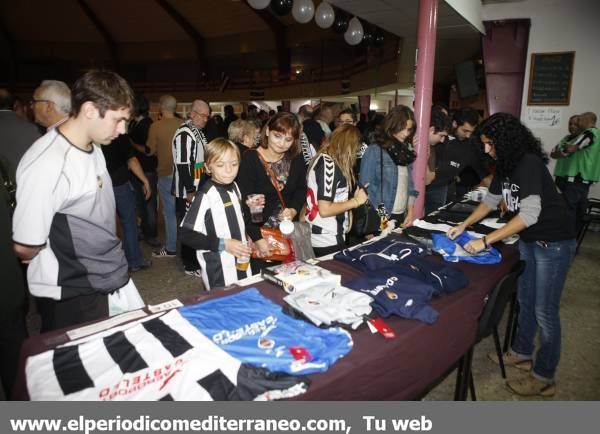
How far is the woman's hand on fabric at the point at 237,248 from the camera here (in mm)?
2055

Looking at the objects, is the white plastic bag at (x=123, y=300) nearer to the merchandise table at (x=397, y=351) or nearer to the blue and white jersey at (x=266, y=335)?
the merchandise table at (x=397, y=351)

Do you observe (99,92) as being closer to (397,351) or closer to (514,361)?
(397,351)

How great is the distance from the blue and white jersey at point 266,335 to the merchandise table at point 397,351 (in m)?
0.06

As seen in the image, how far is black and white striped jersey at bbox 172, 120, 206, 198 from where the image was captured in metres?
3.92

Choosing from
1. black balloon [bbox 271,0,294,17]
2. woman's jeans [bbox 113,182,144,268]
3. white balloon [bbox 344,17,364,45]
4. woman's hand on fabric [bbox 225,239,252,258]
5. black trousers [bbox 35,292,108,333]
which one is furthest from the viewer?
white balloon [bbox 344,17,364,45]

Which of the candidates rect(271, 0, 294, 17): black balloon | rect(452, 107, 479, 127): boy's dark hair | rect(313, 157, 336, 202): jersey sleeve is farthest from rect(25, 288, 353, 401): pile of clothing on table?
rect(271, 0, 294, 17): black balloon

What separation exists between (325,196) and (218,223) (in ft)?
2.37

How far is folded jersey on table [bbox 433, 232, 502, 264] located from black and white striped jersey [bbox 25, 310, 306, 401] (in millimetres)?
1495

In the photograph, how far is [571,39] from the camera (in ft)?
→ 19.2

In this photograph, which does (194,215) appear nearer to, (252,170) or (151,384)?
(252,170)

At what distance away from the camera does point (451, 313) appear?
1738mm

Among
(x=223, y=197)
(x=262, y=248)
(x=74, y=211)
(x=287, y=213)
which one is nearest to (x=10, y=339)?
(x=74, y=211)

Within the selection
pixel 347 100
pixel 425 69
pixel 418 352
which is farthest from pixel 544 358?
pixel 347 100

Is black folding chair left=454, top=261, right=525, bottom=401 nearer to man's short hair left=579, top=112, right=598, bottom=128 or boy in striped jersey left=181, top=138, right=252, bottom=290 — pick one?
boy in striped jersey left=181, top=138, right=252, bottom=290
